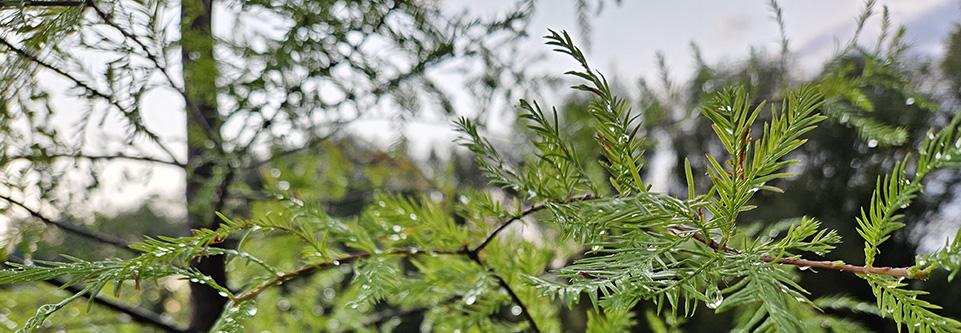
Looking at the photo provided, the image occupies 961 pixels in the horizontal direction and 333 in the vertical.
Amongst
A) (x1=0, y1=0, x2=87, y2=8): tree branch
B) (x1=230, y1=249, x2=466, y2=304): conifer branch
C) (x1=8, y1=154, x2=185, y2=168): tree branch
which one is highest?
(x1=0, y1=0, x2=87, y2=8): tree branch

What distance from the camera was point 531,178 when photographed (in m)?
0.27

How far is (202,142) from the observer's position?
68cm

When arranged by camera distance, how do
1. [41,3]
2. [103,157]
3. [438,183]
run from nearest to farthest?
[41,3], [103,157], [438,183]

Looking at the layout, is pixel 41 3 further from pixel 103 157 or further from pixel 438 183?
pixel 438 183

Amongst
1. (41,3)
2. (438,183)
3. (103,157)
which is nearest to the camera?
(41,3)

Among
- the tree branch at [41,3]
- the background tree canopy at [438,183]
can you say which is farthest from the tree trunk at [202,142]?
the tree branch at [41,3]

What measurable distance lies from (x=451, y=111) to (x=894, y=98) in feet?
4.86

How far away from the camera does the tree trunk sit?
0.52m

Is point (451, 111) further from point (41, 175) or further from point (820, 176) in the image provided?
point (820, 176)

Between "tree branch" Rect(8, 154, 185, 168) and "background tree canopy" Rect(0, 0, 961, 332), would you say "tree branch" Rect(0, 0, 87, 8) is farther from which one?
"tree branch" Rect(8, 154, 185, 168)

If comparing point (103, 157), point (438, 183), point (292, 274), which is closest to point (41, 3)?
point (292, 274)

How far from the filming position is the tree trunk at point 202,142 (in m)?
0.52

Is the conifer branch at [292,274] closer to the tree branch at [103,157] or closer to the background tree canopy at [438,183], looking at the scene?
the background tree canopy at [438,183]

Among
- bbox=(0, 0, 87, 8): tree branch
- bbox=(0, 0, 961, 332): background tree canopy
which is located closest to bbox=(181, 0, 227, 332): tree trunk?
bbox=(0, 0, 961, 332): background tree canopy
